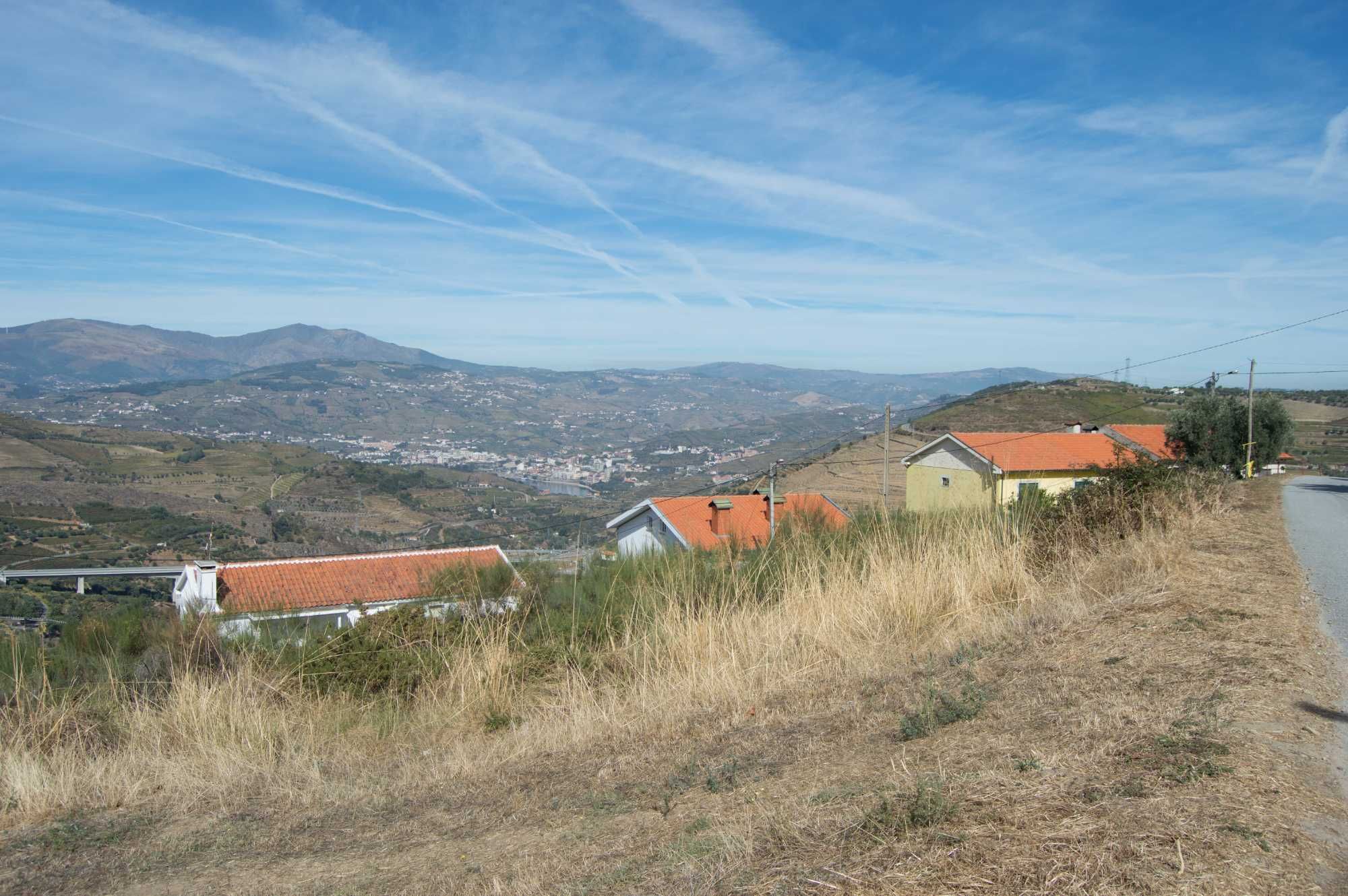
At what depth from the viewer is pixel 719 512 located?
22.5 meters

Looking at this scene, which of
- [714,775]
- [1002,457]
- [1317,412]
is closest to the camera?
[714,775]

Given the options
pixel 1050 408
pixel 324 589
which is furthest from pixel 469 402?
pixel 324 589

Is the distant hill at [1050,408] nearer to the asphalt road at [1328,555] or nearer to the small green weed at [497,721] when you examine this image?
the asphalt road at [1328,555]

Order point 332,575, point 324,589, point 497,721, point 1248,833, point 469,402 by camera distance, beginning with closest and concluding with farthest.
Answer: point 1248,833
point 497,721
point 324,589
point 332,575
point 469,402

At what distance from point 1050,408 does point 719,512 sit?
42524mm

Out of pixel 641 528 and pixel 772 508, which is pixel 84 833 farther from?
pixel 641 528

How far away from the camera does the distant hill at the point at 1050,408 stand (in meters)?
51.8

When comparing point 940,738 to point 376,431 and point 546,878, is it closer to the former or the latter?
point 546,878

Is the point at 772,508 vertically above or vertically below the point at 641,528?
above

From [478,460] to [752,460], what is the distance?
4330cm

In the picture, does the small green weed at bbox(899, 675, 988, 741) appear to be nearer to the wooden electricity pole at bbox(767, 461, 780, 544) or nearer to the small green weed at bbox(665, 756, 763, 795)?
the small green weed at bbox(665, 756, 763, 795)

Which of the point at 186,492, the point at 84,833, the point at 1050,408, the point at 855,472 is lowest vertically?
the point at 186,492

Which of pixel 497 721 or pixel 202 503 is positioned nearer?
pixel 497 721

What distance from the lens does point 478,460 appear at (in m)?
83.4
